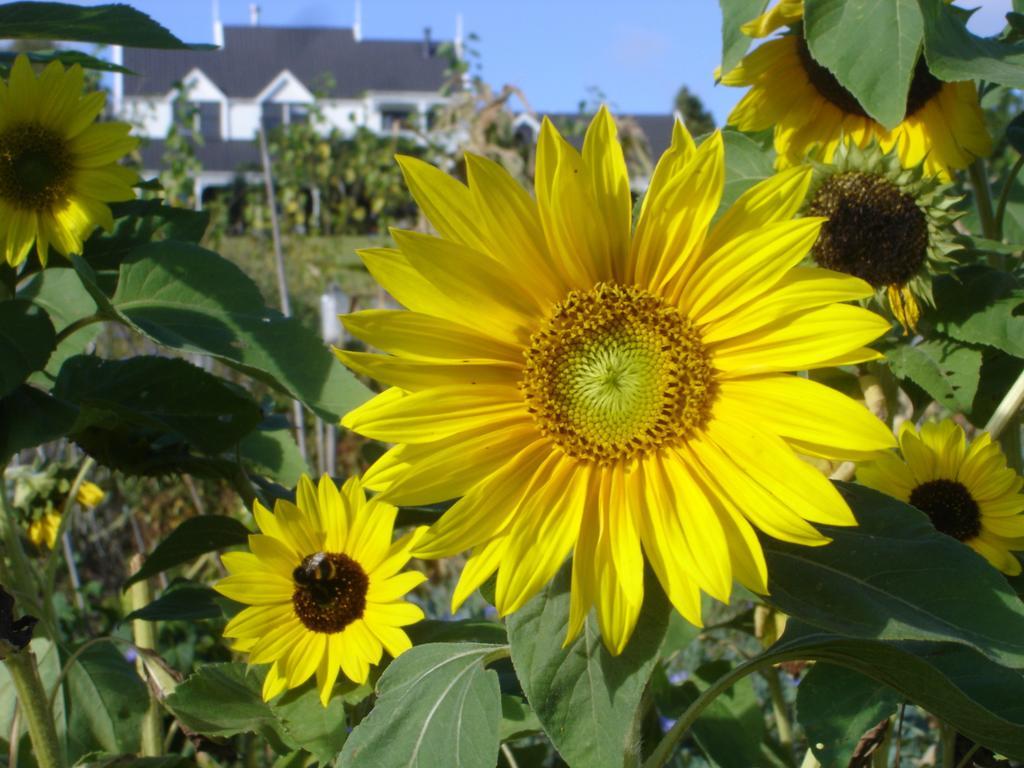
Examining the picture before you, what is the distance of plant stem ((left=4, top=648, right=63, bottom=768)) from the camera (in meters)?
1.18

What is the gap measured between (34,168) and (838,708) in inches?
40.1

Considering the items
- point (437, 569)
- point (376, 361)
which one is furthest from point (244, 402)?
point (437, 569)

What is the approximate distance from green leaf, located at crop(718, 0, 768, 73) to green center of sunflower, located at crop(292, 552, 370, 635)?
0.62m

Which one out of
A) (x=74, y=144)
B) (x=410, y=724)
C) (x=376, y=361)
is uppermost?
(x=74, y=144)

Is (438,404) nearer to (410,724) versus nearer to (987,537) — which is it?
(410,724)

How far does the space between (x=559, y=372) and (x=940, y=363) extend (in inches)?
16.5

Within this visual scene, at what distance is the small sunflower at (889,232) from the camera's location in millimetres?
1102

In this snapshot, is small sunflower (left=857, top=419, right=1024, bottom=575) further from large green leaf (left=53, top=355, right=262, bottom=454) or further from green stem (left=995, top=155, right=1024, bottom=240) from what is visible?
large green leaf (left=53, top=355, right=262, bottom=454)

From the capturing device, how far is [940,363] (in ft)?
3.67

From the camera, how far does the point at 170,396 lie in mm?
1271

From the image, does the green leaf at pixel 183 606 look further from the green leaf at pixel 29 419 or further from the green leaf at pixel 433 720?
the green leaf at pixel 433 720

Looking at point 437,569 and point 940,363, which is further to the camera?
point 437,569

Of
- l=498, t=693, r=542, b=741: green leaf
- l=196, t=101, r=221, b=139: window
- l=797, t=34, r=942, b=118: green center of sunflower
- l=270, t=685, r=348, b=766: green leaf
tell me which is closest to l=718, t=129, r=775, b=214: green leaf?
l=797, t=34, r=942, b=118: green center of sunflower

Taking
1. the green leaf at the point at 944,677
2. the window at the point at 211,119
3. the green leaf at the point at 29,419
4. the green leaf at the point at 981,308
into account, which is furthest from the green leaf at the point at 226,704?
the window at the point at 211,119
